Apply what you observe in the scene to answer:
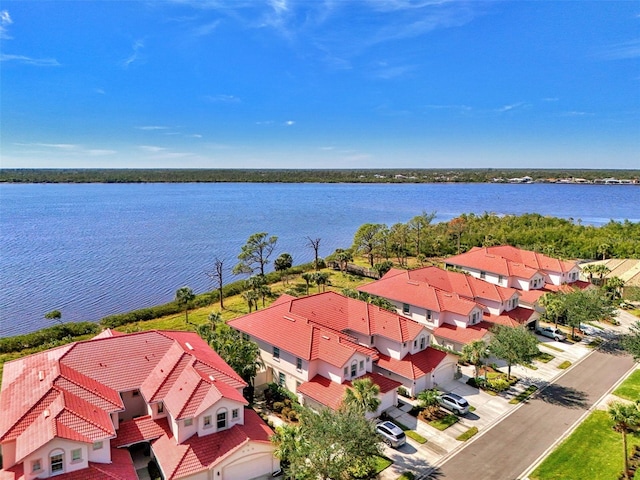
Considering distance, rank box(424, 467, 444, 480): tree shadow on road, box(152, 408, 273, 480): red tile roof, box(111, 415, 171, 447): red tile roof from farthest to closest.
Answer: box(424, 467, 444, 480): tree shadow on road → box(111, 415, 171, 447): red tile roof → box(152, 408, 273, 480): red tile roof

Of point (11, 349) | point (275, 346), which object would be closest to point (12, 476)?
point (275, 346)

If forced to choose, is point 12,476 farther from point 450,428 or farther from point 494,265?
point 494,265

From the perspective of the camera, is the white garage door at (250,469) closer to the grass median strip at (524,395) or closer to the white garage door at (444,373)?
the white garage door at (444,373)

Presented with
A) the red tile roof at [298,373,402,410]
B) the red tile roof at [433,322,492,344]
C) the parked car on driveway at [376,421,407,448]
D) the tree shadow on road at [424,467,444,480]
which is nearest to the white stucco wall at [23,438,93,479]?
the red tile roof at [298,373,402,410]

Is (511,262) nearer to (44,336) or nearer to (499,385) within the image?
(499,385)

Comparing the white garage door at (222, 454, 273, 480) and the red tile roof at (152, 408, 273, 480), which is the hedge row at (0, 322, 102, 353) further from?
the white garage door at (222, 454, 273, 480)
